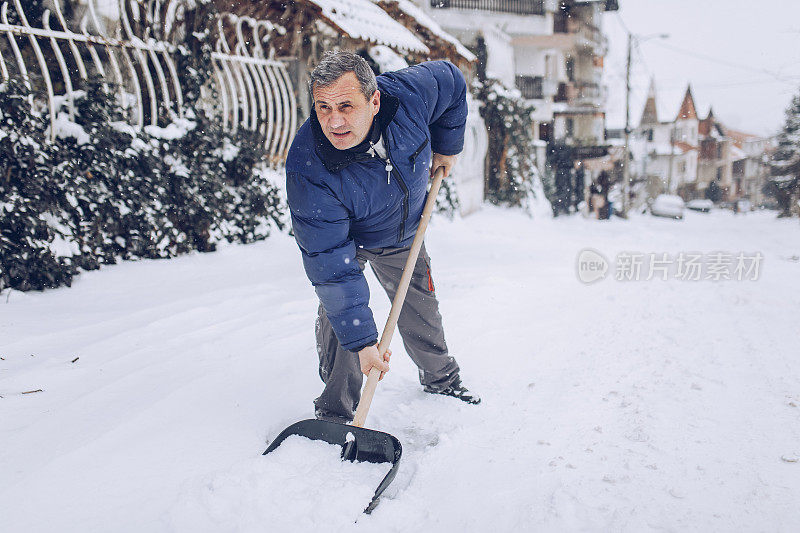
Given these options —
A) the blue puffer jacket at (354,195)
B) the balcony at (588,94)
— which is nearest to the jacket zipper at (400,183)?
the blue puffer jacket at (354,195)

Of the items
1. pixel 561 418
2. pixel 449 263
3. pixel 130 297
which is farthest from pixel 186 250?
pixel 561 418

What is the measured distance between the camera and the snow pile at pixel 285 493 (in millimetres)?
1794

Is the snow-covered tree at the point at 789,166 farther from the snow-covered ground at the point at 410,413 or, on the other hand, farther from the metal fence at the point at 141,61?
the metal fence at the point at 141,61

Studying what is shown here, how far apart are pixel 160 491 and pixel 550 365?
2.21 metres

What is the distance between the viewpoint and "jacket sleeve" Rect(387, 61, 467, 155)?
249cm

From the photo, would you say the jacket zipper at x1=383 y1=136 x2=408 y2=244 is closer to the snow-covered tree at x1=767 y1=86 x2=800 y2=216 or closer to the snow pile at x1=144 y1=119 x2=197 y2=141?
the snow pile at x1=144 y1=119 x2=197 y2=141

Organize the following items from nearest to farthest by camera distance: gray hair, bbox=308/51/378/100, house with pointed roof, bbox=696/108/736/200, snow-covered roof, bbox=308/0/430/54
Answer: gray hair, bbox=308/51/378/100
snow-covered roof, bbox=308/0/430/54
house with pointed roof, bbox=696/108/736/200

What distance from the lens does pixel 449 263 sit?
19.5 ft

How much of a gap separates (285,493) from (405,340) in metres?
1.03

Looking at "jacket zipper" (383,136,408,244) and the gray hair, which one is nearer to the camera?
the gray hair

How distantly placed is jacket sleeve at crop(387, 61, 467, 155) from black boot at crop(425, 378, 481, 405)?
1.21 metres

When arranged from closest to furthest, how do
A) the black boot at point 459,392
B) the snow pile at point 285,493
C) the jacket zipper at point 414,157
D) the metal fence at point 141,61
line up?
the snow pile at point 285,493, the jacket zipper at point 414,157, the black boot at point 459,392, the metal fence at point 141,61
